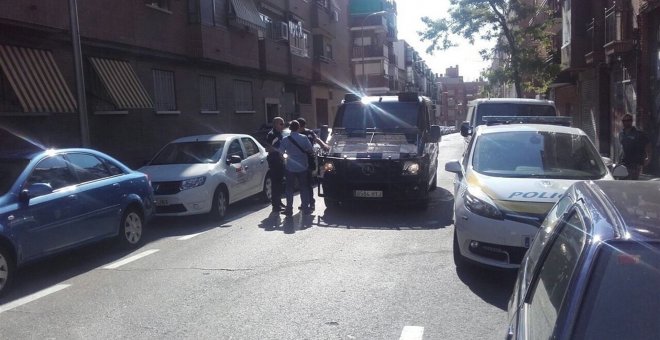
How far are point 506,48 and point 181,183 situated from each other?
20.8 meters

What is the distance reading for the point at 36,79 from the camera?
11.6 metres

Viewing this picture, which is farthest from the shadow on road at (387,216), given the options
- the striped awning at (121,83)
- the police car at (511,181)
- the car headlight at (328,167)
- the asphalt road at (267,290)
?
the striped awning at (121,83)

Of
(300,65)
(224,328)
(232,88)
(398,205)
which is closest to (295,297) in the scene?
(224,328)

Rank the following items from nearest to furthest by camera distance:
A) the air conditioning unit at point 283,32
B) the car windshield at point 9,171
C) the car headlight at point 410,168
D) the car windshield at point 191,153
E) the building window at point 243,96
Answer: the car windshield at point 9,171 < the car headlight at point 410,168 < the car windshield at point 191,153 < the building window at point 243,96 < the air conditioning unit at point 283,32

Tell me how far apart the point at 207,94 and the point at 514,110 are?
10.3 metres

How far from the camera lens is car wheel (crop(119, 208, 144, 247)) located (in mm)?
8062

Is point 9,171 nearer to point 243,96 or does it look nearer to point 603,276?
point 603,276

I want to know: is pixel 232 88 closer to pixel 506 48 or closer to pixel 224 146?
pixel 224 146

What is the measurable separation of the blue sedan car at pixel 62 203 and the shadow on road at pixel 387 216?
3066mm

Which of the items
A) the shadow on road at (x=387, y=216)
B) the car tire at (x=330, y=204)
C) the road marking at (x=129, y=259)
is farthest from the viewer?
the car tire at (x=330, y=204)

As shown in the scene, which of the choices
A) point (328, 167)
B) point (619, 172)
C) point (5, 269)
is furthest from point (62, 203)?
point (619, 172)

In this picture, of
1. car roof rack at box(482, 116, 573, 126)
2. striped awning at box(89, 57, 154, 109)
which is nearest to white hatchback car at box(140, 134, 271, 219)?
striped awning at box(89, 57, 154, 109)

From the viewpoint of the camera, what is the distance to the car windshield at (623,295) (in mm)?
1864

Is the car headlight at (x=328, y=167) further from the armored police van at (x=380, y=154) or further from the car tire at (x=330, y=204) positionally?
the car tire at (x=330, y=204)
